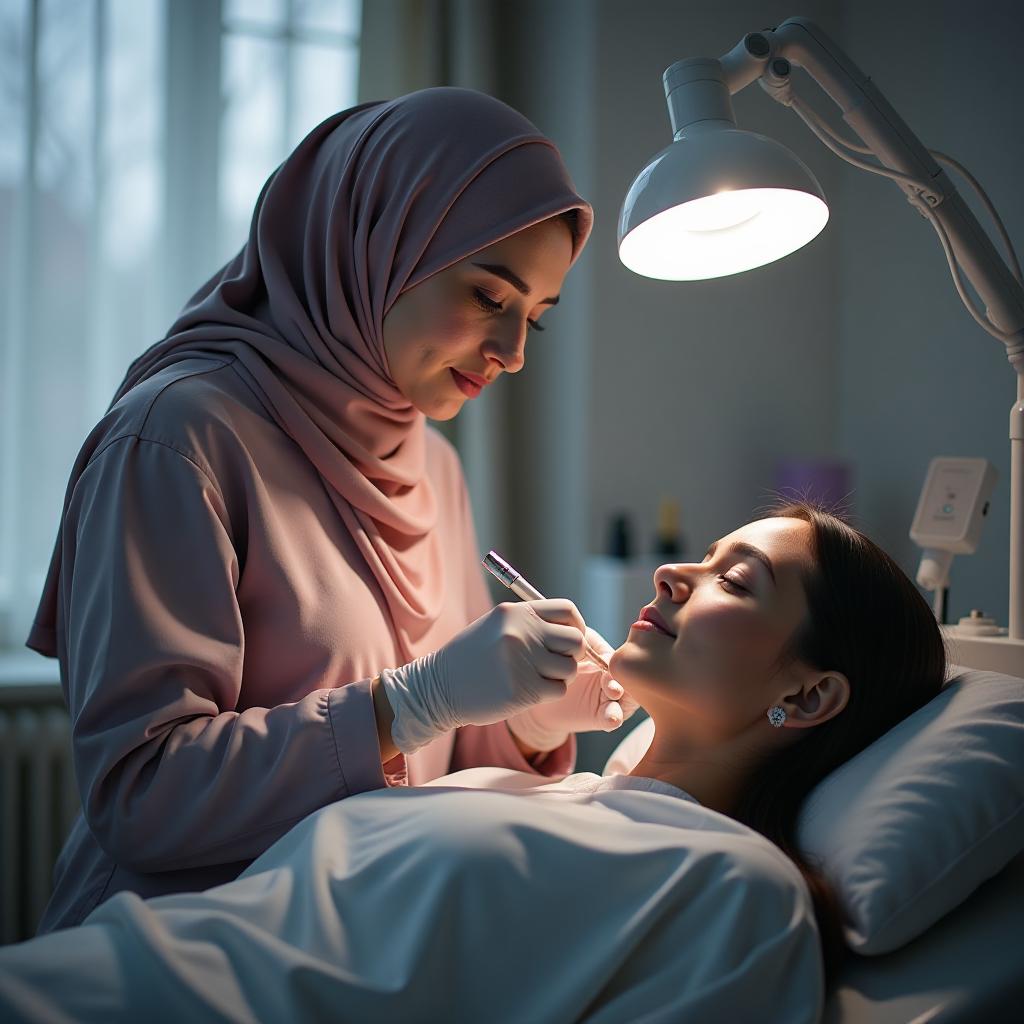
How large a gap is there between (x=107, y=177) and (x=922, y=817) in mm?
2379

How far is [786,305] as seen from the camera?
2.60 metres

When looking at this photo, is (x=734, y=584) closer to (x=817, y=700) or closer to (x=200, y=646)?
(x=817, y=700)

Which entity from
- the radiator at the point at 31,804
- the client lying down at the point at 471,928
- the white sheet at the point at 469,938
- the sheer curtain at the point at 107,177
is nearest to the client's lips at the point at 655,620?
the client lying down at the point at 471,928

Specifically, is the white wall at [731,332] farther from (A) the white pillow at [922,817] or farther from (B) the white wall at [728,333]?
(A) the white pillow at [922,817]

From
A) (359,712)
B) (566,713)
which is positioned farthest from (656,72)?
(359,712)

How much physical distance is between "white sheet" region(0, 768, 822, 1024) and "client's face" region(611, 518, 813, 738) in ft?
0.95

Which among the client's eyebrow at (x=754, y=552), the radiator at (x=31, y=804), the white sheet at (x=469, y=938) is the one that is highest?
the client's eyebrow at (x=754, y=552)

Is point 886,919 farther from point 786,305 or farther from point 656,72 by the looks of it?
point 656,72

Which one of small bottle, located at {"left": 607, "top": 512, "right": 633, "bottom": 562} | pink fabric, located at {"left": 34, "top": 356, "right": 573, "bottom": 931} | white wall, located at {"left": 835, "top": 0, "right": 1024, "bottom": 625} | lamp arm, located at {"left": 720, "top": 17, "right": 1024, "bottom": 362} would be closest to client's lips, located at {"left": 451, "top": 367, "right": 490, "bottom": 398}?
pink fabric, located at {"left": 34, "top": 356, "right": 573, "bottom": 931}

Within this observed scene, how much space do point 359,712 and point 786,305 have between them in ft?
6.62

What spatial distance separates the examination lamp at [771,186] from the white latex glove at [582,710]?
54 centimetres

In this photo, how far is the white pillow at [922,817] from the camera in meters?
0.88

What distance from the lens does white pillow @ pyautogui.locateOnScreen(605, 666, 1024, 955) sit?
880 mm

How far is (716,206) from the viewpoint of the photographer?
3.93ft
